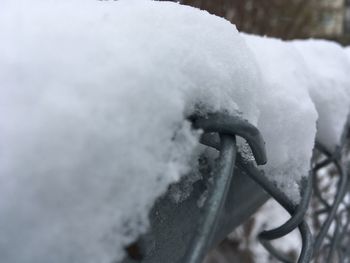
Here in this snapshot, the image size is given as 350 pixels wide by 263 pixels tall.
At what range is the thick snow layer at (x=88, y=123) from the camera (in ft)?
1.25

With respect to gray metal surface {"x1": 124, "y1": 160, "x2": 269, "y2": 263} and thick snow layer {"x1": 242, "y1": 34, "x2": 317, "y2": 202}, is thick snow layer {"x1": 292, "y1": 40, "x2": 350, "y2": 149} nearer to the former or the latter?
thick snow layer {"x1": 242, "y1": 34, "x2": 317, "y2": 202}

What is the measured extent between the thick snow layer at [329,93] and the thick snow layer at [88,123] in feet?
1.85

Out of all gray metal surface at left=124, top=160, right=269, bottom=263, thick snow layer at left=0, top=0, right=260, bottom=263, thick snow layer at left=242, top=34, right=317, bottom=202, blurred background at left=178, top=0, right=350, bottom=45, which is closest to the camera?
thick snow layer at left=0, top=0, right=260, bottom=263

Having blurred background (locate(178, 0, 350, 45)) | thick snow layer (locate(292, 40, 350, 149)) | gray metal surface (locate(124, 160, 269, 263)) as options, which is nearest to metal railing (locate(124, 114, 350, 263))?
gray metal surface (locate(124, 160, 269, 263))

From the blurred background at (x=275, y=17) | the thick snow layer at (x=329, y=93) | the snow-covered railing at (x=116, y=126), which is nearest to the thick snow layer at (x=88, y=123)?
the snow-covered railing at (x=116, y=126)

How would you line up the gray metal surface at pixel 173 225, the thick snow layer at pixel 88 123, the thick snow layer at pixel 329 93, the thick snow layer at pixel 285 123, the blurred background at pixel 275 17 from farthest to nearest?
the blurred background at pixel 275 17, the thick snow layer at pixel 329 93, the thick snow layer at pixel 285 123, the gray metal surface at pixel 173 225, the thick snow layer at pixel 88 123

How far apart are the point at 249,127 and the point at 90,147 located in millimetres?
190

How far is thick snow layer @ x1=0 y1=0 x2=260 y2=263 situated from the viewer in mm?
380

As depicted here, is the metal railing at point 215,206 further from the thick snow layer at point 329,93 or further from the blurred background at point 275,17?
the blurred background at point 275,17

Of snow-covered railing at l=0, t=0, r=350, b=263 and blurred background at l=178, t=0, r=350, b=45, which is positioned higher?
snow-covered railing at l=0, t=0, r=350, b=263

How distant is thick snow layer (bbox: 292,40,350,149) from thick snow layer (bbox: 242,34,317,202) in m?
0.19

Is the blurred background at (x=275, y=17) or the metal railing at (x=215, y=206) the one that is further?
the blurred background at (x=275, y=17)

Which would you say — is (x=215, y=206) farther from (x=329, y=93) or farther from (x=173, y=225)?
(x=329, y=93)

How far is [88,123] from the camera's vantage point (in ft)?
1.28
